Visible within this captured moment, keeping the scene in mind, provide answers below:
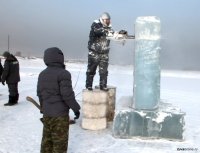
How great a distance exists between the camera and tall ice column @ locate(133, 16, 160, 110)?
8.43m

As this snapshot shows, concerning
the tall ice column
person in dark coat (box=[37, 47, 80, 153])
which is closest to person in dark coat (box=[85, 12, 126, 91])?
the tall ice column

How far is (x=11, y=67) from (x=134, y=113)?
5234mm

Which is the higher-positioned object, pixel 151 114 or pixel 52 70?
pixel 52 70

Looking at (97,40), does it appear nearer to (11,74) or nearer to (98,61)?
(98,61)

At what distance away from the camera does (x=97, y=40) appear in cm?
944

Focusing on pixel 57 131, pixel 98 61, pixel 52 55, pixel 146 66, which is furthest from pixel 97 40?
pixel 57 131

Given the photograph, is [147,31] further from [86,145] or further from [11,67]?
[11,67]

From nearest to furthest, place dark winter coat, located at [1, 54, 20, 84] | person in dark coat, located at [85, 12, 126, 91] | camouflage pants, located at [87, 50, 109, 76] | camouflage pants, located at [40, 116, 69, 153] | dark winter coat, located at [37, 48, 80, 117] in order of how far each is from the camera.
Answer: dark winter coat, located at [37, 48, 80, 117]
camouflage pants, located at [40, 116, 69, 153]
person in dark coat, located at [85, 12, 126, 91]
camouflage pants, located at [87, 50, 109, 76]
dark winter coat, located at [1, 54, 20, 84]

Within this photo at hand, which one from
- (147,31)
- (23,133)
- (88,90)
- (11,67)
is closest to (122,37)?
(147,31)

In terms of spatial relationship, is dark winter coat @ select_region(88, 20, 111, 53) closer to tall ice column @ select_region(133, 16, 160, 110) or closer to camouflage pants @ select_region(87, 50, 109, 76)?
camouflage pants @ select_region(87, 50, 109, 76)

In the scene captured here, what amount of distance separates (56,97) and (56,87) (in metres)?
0.14

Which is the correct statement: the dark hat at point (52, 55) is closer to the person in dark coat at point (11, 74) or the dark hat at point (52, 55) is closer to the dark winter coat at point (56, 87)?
the dark winter coat at point (56, 87)

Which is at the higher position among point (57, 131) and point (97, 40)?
point (97, 40)

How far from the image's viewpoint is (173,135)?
8297 millimetres
